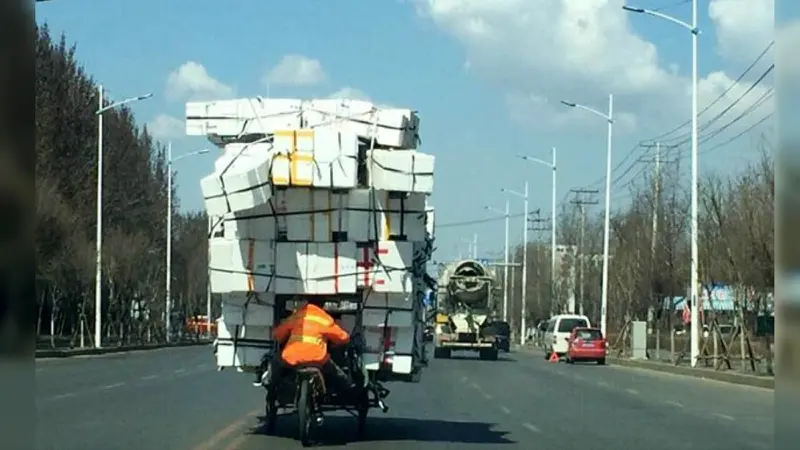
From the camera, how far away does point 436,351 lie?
59188mm

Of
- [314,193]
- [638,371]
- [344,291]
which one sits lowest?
[638,371]

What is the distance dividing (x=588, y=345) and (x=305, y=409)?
41.2m

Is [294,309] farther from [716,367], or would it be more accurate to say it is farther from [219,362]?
[716,367]

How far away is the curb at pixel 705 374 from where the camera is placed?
120 feet

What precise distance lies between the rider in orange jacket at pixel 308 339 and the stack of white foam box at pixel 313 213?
0.50m

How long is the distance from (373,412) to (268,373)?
6.96 m

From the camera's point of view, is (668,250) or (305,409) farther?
(668,250)

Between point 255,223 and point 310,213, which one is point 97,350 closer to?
point 255,223

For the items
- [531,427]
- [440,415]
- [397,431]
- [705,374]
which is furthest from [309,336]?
[705,374]

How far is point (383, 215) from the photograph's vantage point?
16516 millimetres

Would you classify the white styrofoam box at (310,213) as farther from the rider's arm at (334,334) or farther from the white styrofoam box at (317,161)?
the rider's arm at (334,334)

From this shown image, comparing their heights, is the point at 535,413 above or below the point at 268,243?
below

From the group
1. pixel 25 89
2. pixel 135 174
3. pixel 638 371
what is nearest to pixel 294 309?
pixel 25 89

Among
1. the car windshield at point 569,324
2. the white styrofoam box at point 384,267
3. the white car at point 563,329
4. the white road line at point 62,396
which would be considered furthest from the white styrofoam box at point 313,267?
the car windshield at point 569,324
